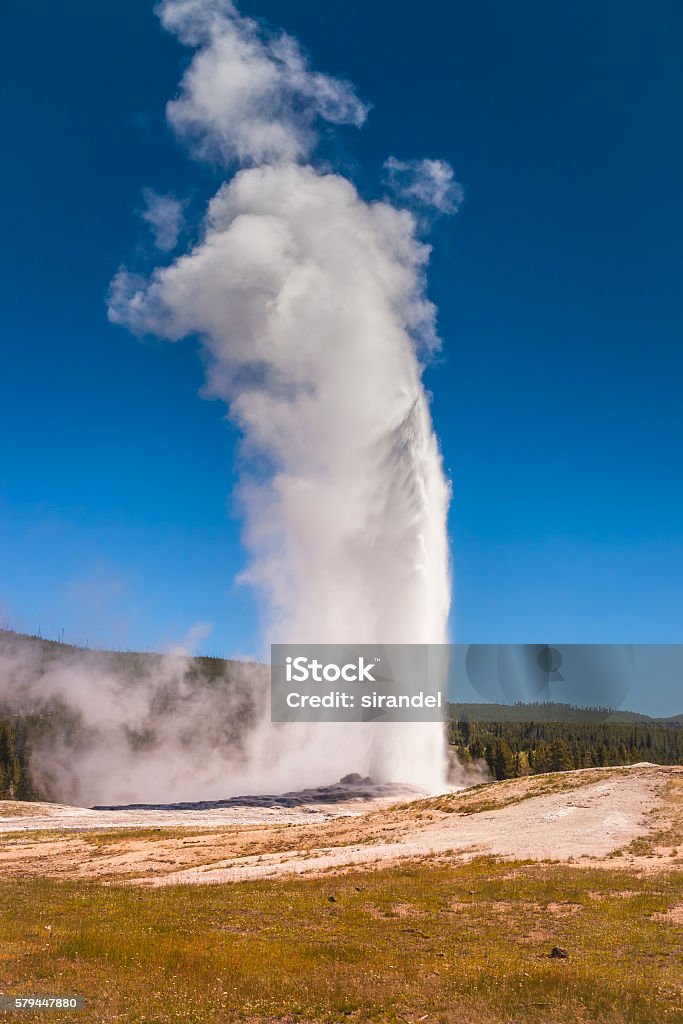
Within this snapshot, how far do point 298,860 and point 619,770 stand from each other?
89.6 ft

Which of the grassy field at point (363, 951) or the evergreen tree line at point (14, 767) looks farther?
the evergreen tree line at point (14, 767)

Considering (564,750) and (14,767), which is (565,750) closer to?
(564,750)

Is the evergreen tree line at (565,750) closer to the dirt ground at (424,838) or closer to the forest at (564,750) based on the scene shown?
the forest at (564,750)

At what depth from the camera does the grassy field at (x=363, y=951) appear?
1486cm

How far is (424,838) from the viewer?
41.5 metres

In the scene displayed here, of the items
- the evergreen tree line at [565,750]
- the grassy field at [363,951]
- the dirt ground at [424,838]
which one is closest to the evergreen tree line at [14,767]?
the dirt ground at [424,838]

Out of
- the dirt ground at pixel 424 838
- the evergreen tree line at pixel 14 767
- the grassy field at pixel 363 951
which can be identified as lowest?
the evergreen tree line at pixel 14 767

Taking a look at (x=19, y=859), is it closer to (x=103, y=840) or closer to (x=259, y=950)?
(x=103, y=840)

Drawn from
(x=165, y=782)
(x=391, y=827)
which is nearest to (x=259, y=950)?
(x=391, y=827)

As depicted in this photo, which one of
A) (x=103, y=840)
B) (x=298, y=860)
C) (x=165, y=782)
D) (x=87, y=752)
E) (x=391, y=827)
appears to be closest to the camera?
(x=298, y=860)

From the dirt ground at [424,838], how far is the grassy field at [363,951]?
6.46 metres

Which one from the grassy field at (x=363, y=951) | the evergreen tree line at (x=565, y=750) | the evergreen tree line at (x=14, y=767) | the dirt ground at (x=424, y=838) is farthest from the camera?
the evergreen tree line at (x=14, y=767)

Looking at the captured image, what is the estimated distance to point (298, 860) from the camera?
3741 centimetres

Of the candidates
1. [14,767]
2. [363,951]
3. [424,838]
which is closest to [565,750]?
[424,838]
